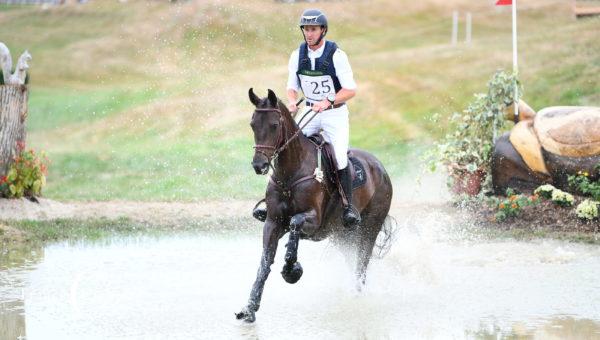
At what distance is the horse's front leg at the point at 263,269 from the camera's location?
10109mm

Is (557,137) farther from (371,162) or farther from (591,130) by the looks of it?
(371,162)

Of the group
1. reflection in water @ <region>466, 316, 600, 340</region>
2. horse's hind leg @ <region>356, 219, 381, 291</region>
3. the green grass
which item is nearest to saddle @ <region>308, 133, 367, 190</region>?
horse's hind leg @ <region>356, 219, 381, 291</region>

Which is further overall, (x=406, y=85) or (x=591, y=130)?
(x=406, y=85)

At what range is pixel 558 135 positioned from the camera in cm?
1669

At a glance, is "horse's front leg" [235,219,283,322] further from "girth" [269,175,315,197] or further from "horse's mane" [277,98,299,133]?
"horse's mane" [277,98,299,133]

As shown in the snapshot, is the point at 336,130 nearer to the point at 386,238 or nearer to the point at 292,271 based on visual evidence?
the point at 292,271

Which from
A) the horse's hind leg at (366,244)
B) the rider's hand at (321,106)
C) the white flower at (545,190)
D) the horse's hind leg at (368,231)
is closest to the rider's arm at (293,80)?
the rider's hand at (321,106)

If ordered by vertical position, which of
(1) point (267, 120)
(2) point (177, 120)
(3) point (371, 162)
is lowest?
(2) point (177, 120)

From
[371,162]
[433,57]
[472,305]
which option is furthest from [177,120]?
[472,305]

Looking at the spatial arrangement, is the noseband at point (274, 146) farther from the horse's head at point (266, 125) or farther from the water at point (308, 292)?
the water at point (308, 292)

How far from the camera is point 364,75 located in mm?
35781

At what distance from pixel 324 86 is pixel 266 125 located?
1390 mm

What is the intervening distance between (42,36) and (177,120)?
13.5 metres

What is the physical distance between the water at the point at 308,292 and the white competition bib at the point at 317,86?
231 cm
